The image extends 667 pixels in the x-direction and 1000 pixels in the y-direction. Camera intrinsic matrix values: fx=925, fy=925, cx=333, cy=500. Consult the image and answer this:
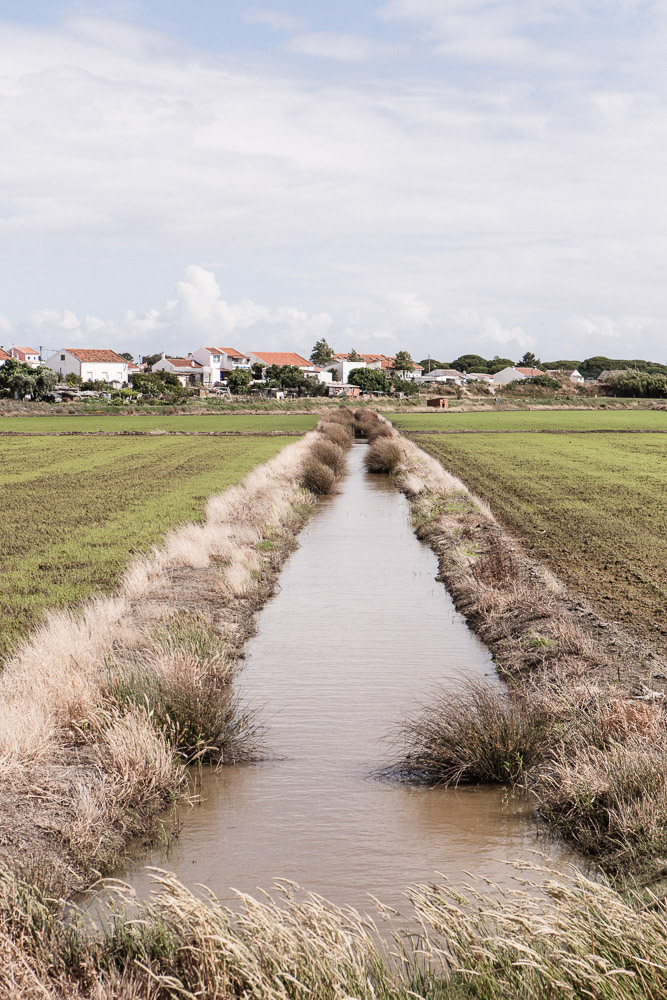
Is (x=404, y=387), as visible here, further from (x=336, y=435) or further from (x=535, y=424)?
(x=336, y=435)

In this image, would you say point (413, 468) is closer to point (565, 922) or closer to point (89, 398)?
point (565, 922)

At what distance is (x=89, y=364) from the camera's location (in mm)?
161375

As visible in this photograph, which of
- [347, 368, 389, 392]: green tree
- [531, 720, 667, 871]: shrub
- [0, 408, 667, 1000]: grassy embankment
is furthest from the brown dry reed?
[347, 368, 389, 392]: green tree

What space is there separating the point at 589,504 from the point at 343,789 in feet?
74.8

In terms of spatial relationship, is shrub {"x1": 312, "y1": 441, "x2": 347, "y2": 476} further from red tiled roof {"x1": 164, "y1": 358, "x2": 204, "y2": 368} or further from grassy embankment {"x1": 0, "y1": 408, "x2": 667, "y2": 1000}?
red tiled roof {"x1": 164, "y1": 358, "x2": 204, "y2": 368}

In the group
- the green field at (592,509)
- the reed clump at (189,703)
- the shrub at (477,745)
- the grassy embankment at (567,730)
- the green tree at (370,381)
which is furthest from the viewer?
the green tree at (370,381)

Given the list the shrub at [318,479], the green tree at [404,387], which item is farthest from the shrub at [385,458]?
the green tree at [404,387]

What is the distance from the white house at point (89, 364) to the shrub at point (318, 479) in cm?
12927

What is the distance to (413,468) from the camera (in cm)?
4044

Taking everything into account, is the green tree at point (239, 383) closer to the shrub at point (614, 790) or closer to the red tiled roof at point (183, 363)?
the red tiled roof at point (183, 363)

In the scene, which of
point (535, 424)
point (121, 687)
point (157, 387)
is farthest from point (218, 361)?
point (121, 687)

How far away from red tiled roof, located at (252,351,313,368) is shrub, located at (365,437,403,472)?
5744 inches

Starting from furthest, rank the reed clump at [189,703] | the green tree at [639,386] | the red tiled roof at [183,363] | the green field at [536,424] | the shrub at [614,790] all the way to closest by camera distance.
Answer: the red tiled roof at [183,363], the green tree at [639,386], the green field at [536,424], the reed clump at [189,703], the shrub at [614,790]

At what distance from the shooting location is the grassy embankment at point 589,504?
664 inches
